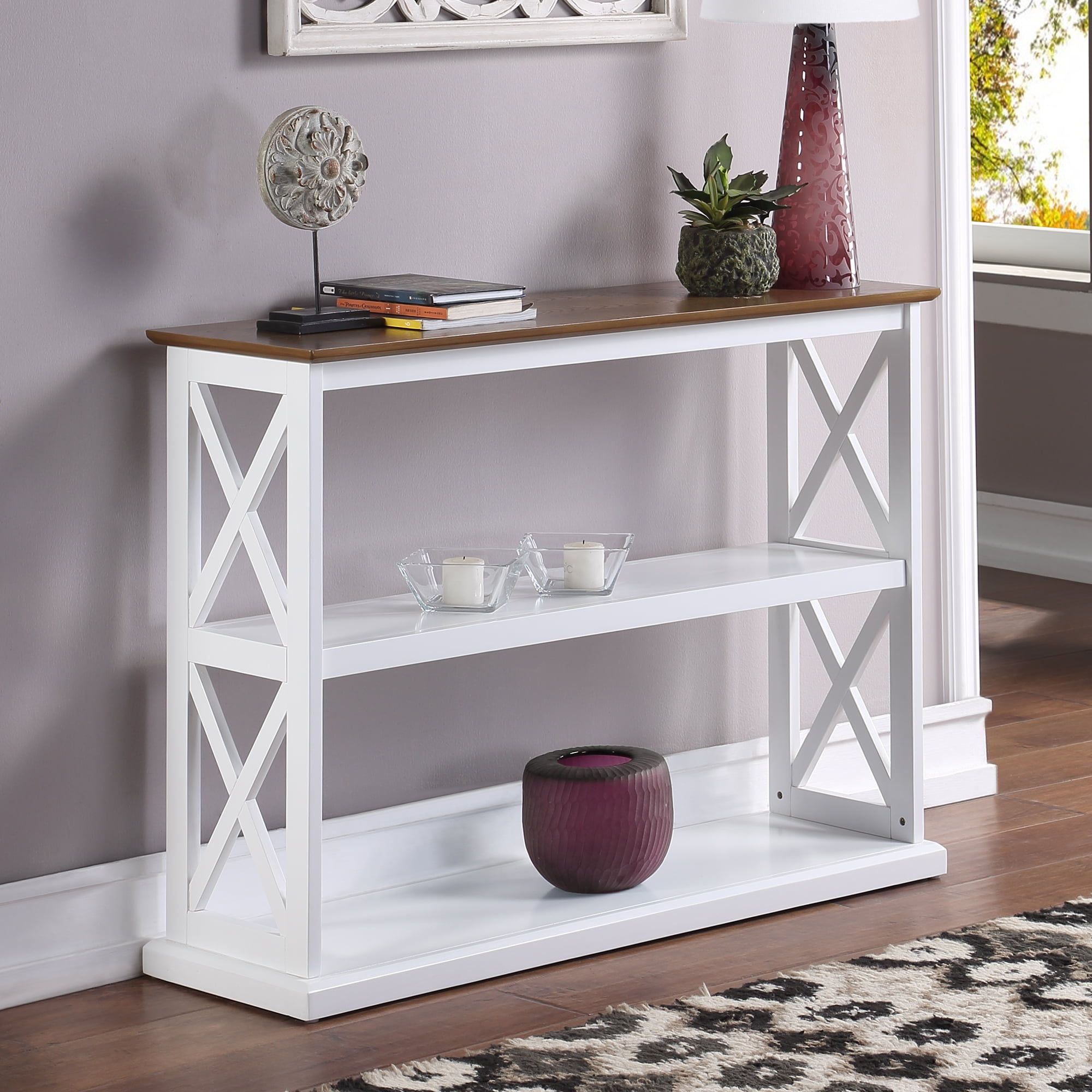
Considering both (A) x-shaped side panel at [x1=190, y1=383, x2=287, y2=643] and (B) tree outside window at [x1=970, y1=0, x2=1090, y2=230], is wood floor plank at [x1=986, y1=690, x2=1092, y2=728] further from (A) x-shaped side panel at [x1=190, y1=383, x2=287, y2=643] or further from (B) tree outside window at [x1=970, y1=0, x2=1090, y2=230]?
(A) x-shaped side panel at [x1=190, y1=383, x2=287, y2=643]

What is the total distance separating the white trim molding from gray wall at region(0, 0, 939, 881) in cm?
3

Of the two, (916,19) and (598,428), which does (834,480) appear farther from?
(916,19)

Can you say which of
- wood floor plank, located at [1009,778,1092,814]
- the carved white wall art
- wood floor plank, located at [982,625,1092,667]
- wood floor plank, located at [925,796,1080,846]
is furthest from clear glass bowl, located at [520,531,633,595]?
wood floor plank, located at [982,625,1092,667]

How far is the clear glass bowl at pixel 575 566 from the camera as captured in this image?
3016mm

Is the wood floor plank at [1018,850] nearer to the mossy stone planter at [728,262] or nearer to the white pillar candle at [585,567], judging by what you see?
the white pillar candle at [585,567]

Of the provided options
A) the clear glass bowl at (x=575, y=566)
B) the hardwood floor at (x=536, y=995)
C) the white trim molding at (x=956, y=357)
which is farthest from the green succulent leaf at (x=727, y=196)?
the hardwood floor at (x=536, y=995)

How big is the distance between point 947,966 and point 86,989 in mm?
1223

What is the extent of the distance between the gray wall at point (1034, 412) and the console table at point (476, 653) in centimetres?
252

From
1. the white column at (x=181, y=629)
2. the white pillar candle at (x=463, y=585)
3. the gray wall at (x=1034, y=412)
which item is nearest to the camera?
the white column at (x=181, y=629)

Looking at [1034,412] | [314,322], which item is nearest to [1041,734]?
[1034,412]

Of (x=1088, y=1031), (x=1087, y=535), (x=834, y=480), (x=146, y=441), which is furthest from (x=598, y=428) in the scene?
(x=1087, y=535)

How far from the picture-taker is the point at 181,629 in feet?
9.20

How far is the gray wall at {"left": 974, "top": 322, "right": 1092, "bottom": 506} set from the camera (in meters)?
5.78

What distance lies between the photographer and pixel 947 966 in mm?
2828
